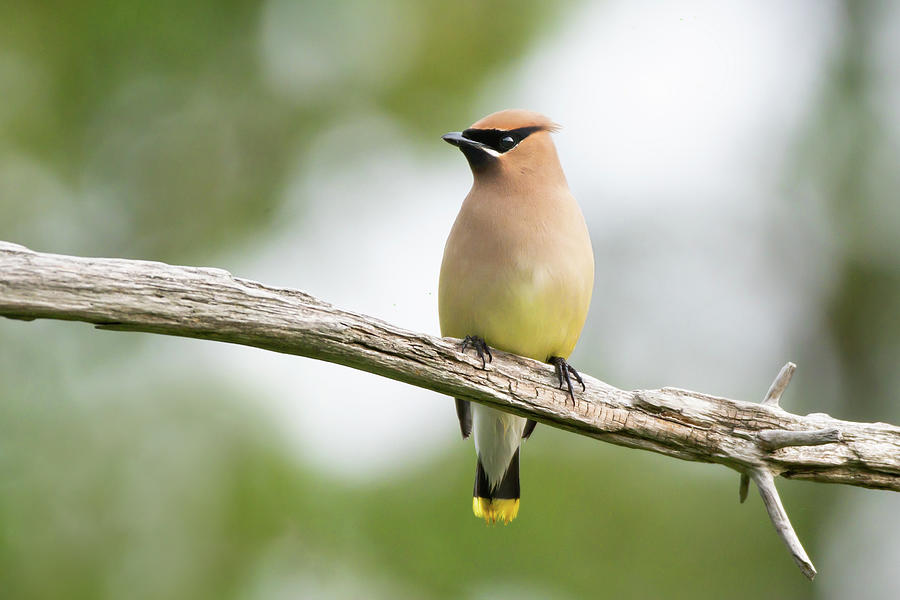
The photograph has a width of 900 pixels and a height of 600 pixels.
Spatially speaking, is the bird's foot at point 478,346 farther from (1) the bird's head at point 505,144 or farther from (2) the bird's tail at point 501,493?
(2) the bird's tail at point 501,493

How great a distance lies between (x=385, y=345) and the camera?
385 cm

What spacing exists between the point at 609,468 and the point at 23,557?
17.0 ft

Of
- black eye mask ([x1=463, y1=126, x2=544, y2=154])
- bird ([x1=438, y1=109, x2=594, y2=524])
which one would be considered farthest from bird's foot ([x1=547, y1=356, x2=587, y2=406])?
black eye mask ([x1=463, y1=126, x2=544, y2=154])

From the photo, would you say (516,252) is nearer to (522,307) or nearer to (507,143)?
(522,307)

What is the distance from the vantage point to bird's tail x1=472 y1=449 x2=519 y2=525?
5656mm

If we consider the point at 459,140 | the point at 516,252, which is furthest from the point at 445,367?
the point at 459,140

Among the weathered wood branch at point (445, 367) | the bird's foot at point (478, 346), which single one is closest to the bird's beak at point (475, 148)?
the bird's foot at point (478, 346)

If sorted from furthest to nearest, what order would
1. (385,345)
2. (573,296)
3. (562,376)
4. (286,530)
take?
(286,530), (573,296), (562,376), (385,345)

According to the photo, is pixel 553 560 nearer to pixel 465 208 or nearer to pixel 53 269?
pixel 465 208

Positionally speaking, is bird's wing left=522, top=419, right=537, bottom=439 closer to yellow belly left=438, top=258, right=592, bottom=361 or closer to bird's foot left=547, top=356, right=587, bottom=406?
yellow belly left=438, top=258, right=592, bottom=361

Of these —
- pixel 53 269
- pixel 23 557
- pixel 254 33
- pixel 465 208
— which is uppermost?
pixel 254 33

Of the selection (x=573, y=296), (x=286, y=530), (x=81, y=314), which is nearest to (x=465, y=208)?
(x=573, y=296)

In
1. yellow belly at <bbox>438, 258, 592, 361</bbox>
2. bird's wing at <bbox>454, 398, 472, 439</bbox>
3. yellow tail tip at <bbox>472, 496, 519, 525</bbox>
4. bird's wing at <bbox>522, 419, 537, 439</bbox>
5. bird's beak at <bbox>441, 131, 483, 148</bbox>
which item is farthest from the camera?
yellow tail tip at <bbox>472, 496, 519, 525</bbox>

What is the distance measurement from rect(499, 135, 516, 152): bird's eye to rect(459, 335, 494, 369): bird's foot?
0.95 meters
